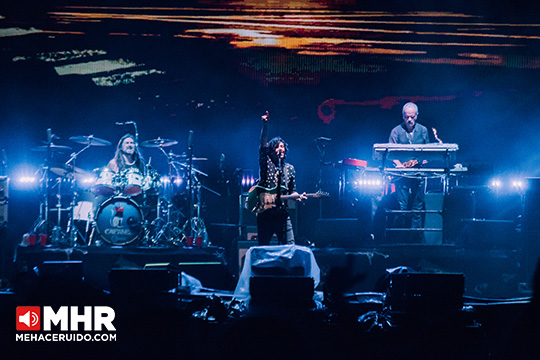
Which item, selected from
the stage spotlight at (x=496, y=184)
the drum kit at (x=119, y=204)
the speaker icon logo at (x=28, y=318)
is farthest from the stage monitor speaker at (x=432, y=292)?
the drum kit at (x=119, y=204)

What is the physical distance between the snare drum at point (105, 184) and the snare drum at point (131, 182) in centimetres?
17

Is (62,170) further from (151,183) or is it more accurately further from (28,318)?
(28,318)

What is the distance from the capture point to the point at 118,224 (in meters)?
8.29

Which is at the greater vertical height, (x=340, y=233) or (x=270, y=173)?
(x=270, y=173)

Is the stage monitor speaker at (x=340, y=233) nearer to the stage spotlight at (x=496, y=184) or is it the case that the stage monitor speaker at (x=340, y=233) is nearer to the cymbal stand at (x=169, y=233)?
the stage spotlight at (x=496, y=184)

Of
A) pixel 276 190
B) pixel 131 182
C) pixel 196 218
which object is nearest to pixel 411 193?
pixel 276 190

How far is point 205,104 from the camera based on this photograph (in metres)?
10.0

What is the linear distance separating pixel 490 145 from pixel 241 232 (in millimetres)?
4812

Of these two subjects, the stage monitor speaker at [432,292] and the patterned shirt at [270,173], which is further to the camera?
the patterned shirt at [270,173]


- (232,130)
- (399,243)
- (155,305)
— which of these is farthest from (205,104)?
→ (155,305)

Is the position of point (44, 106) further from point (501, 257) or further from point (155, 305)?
point (501, 257)

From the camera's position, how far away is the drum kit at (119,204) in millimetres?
8297

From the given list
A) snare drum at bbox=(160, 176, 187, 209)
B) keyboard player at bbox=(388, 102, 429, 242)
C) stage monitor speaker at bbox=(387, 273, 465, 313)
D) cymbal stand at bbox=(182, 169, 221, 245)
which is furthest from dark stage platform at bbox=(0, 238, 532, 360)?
snare drum at bbox=(160, 176, 187, 209)

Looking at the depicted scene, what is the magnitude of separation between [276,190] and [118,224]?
9.91 feet
